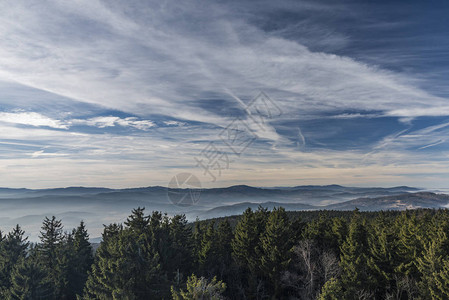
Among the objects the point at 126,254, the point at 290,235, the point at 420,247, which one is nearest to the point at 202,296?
the point at 126,254

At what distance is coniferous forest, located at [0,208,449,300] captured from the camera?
29891 millimetres

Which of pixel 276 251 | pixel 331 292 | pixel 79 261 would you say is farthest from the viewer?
pixel 79 261

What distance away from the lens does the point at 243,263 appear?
48375 millimetres

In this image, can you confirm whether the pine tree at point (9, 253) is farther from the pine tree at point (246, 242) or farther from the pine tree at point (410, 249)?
the pine tree at point (410, 249)

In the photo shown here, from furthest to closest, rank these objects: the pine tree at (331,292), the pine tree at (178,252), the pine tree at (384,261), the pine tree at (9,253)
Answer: the pine tree at (9,253), the pine tree at (384,261), the pine tree at (178,252), the pine tree at (331,292)

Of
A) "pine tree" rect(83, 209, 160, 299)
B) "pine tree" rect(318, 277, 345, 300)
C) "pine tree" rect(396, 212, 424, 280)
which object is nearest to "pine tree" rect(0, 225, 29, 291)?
"pine tree" rect(83, 209, 160, 299)

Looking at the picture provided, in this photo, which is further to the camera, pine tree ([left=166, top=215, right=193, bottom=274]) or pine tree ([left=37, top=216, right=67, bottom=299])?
pine tree ([left=37, top=216, right=67, bottom=299])

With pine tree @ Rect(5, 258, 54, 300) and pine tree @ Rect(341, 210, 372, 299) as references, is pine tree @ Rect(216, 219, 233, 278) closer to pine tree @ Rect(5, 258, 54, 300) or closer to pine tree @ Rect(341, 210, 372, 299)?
pine tree @ Rect(341, 210, 372, 299)

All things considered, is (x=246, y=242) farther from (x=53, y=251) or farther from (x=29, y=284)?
(x=53, y=251)

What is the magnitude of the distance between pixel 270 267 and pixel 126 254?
24.3 metres

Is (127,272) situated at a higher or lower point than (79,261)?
higher

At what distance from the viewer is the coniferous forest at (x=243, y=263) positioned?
29.9 metres

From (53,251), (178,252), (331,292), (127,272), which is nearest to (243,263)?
(178,252)

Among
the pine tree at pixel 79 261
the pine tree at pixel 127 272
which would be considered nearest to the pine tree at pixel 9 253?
the pine tree at pixel 79 261
